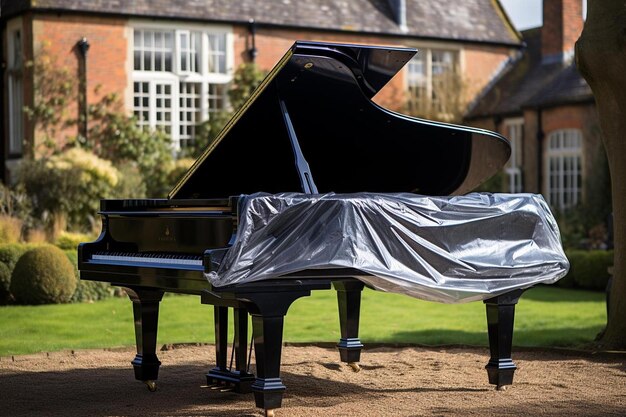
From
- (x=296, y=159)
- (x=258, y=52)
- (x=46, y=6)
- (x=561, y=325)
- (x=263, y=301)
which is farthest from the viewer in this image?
(x=258, y=52)

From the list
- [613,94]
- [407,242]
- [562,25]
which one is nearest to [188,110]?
[562,25]

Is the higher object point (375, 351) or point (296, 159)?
point (296, 159)

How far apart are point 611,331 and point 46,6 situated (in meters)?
14.6

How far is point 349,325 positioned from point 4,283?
7.24 metres

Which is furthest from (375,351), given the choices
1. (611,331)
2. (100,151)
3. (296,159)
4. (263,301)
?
(100,151)

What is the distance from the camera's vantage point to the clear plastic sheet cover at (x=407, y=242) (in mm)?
6336

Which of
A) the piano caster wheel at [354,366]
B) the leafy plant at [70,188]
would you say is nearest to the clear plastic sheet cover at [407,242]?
the piano caster wheel at [354,366]

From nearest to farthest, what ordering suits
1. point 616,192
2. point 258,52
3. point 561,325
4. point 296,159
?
1. point 296,159
2. point 616,192
3. point 561,325
4. point 258,52

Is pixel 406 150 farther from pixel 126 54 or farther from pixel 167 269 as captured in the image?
pixel 126 54

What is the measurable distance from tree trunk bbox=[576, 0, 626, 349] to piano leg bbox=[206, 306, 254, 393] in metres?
3.86

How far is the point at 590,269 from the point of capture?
16.2m

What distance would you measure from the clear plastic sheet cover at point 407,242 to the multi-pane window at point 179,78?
1516 centimetres

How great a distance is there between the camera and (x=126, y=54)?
21.8 metres

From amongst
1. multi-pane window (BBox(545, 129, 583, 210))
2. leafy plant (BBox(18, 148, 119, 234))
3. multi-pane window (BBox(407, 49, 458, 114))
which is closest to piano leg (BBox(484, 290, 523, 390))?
leafy plant (BBox(18, 148, 119, 234))
